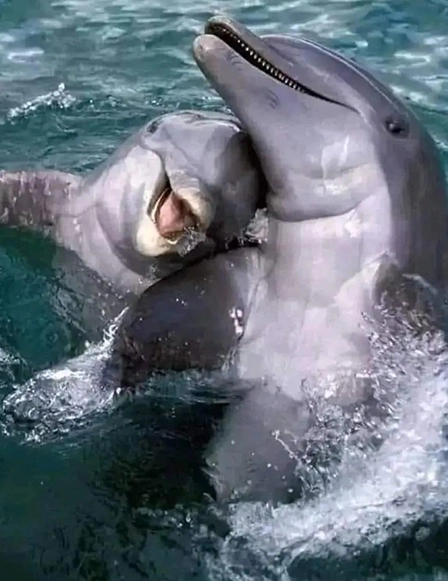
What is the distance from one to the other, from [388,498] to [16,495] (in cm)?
174

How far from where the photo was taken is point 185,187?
5.79 m

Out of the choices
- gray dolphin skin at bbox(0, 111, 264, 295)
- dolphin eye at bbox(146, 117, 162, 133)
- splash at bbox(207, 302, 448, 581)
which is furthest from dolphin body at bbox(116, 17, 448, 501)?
dolphin eye at bbox(146, 117, 162, 133)

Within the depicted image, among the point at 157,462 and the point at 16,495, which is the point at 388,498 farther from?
the point at 16,495

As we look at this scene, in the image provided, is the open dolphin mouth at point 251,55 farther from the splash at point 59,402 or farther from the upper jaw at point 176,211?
the splash at point 59,402

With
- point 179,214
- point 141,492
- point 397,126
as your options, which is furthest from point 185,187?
point 141,492

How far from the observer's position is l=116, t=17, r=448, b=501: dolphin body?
18.2 feet

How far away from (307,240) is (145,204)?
883 millimetres

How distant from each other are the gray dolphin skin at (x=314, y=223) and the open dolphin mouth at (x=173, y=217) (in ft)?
1.29

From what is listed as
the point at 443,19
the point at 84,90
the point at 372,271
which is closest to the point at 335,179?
the point at 372,271

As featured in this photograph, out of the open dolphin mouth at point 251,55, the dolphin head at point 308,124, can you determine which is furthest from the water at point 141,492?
the open dolphin mouth at point 251,55

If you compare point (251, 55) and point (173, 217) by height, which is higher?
point (251, 55)

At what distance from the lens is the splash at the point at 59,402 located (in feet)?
19.5

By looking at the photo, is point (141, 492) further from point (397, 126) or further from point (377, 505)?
point (397, 126)

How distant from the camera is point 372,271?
5.65 m
